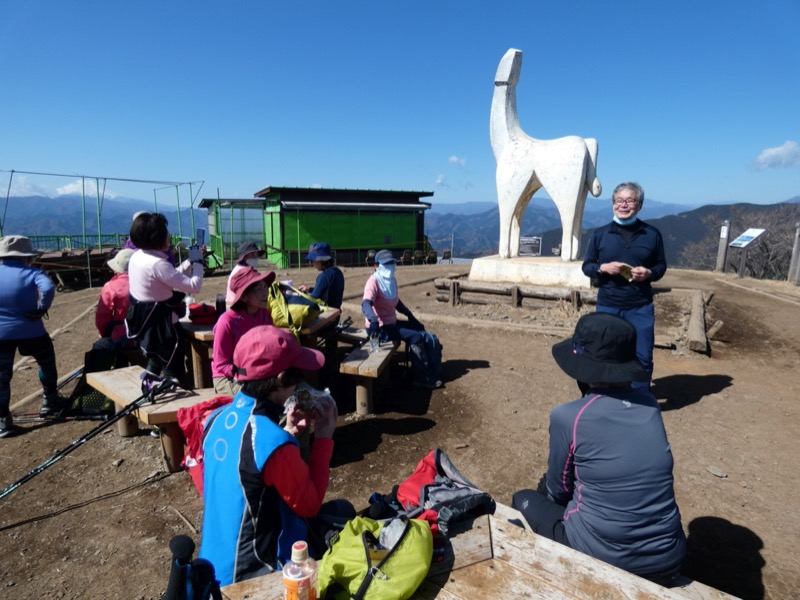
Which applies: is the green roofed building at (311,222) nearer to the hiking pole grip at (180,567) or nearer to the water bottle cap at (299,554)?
the water bottle cap at (299,554)

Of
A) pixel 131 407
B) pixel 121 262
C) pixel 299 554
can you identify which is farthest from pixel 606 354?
pixel 121 262

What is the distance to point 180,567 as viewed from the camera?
1224mm

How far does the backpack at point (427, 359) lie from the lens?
5.31 m

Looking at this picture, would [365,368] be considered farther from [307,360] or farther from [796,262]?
[796,262]

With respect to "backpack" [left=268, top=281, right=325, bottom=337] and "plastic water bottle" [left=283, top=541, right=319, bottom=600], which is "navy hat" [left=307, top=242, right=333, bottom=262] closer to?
"backpack" [left=268, top=281, right=325, bottom=337]

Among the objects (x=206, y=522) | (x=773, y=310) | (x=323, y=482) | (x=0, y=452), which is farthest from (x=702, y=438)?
(x=773, y=310)

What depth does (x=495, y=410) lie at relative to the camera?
15.9 ft

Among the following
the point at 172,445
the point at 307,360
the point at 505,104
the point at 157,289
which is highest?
the point at 505,104

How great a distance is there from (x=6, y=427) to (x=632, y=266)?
19.6ft

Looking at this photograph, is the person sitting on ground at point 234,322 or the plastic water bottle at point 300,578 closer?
the plastic water bottle at point 300,578

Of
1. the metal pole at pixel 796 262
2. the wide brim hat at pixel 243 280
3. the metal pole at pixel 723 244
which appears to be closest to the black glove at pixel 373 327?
the wide brim hat at pixel 243 280

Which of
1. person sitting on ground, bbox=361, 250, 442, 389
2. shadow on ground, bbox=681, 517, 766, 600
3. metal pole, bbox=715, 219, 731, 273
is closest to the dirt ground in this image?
shadow on ground, bbox=681, 517, 766, 600

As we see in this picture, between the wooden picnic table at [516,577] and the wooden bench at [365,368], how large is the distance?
101 inches

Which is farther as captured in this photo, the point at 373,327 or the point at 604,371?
the point at 373,327
